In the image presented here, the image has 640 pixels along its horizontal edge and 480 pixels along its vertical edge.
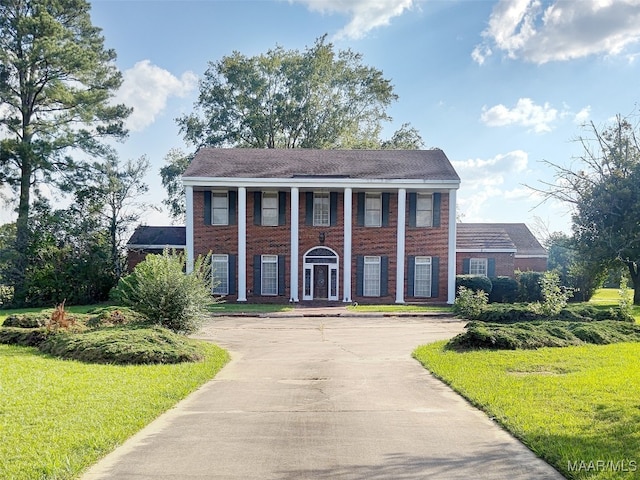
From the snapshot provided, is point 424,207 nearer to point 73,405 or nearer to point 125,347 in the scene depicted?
point 125,347

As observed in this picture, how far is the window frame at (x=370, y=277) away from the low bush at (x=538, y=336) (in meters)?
15.1

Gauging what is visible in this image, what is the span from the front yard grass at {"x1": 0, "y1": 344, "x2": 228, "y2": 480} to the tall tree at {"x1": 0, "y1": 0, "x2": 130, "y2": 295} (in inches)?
1036

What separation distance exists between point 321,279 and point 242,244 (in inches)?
182

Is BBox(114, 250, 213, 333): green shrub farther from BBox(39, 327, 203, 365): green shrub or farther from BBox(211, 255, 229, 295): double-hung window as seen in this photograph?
BBox(211, 255, 229, 295): double-hung window

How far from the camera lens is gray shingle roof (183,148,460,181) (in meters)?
30.5

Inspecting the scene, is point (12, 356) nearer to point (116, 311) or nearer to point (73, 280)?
point (116, 311)

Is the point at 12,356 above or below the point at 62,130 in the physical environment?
below

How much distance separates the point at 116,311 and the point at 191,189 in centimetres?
1406

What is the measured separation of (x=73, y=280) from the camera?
3183 centimetres

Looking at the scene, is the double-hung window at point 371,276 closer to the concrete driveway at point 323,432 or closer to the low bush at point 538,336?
the low bush at point 538,336

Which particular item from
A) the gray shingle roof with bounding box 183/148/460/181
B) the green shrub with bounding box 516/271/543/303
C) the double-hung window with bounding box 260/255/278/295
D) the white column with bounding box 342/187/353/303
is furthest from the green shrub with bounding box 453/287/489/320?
the double-hung window with bounding box 260/255/278/295

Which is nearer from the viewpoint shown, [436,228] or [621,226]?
[621,226]

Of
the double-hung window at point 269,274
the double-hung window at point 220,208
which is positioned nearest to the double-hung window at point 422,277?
the double-hung window at point 269,274

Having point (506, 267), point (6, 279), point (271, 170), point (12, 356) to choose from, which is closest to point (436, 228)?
point (506, 267)
